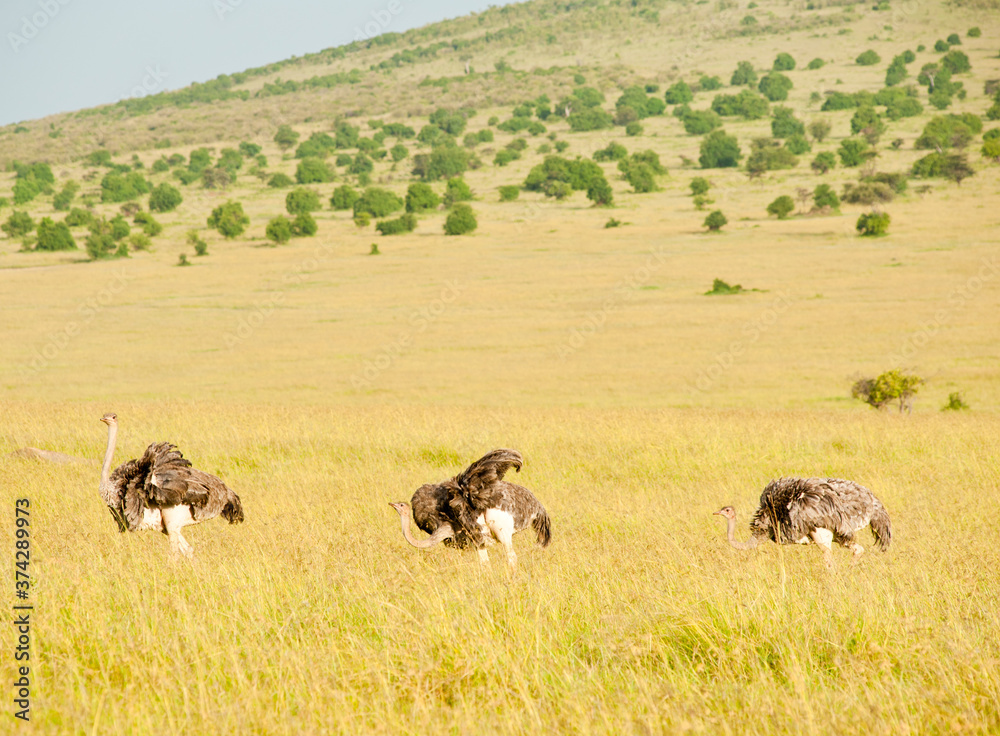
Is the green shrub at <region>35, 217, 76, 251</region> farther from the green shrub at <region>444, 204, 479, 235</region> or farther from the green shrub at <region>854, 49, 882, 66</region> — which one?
the green shrub at <region>854, 49, 882, 66</region>

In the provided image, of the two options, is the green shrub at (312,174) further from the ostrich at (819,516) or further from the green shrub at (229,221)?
the ostrich at (819,516)

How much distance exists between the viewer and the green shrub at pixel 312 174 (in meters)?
117

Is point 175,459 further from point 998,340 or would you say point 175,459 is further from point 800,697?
point 998,340

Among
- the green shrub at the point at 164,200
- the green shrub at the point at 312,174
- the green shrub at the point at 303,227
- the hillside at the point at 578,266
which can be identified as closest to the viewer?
the hillside at the point at 578,266

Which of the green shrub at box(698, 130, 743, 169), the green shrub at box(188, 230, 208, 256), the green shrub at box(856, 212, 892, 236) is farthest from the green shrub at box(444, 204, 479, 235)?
the green shrub at box(698, 130, 743, 169)

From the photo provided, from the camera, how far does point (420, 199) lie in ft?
303

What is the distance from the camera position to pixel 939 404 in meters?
28.1

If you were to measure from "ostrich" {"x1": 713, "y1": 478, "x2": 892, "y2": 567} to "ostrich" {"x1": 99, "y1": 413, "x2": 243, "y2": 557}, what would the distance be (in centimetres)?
479

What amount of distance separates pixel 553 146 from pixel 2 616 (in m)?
131

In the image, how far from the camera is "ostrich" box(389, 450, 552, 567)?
800cm

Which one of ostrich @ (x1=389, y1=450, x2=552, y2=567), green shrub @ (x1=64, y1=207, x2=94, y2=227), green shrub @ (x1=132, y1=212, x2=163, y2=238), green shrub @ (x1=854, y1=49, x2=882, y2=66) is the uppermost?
ostrich @ (x1=389, y1=450, x2=552, y2=567)

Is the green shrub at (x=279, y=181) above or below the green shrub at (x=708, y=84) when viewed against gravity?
above

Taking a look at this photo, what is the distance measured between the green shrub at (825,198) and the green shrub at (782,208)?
272 cm

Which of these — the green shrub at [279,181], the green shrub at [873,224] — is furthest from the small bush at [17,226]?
the green shrub at [873,224]
